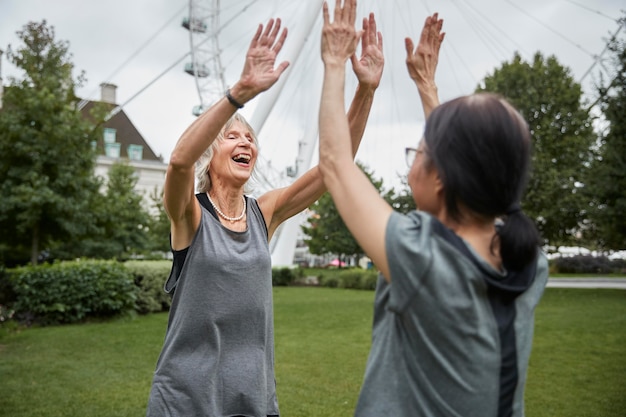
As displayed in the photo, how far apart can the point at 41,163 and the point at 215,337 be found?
51.5 feet

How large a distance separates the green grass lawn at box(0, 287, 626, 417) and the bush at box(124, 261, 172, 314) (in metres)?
0.47

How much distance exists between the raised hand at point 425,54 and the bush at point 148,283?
13.7 metres

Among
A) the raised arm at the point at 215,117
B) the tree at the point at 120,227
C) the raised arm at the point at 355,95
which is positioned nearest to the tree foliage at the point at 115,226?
the tree at the point at 120,227

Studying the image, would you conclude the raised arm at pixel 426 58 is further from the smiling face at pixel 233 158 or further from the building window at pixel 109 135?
the building window at pixel 109 135

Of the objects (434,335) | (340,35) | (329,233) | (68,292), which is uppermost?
(329,233)

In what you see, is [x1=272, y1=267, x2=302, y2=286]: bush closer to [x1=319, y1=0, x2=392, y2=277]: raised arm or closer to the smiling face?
the smiling face

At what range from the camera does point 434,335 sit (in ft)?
4.47

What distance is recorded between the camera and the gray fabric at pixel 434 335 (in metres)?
1.32

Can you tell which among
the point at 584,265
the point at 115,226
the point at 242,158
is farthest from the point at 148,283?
the point at 584,265

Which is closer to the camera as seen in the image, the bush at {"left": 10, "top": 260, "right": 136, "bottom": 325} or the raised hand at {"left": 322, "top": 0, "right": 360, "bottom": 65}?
the raised hand at {"left": 322, "top": 0, "right": 360, "bottom": 65}

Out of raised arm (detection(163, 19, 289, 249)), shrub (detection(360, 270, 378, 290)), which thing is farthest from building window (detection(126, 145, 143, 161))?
raised arm (detection(163, 19, 289, 249))

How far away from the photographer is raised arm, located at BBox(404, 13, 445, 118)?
2.05 metres

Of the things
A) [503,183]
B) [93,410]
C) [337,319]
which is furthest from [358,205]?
[337,319]

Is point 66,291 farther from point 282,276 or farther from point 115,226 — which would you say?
point 282,276
